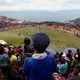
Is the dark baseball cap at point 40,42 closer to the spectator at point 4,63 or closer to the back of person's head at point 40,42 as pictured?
the back of person's head at point 40,42

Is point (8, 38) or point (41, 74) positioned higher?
point (41, 74)

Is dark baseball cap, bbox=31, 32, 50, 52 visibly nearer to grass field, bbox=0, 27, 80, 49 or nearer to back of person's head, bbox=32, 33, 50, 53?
back of person's head, bbox=32, 33, 50, 53

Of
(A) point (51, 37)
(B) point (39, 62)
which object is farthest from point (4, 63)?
(A) point (51, 37)

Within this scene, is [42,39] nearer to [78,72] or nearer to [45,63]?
[45,63]

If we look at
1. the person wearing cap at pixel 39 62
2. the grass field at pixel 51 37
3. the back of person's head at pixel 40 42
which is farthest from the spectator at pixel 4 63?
the grass field at pixel 51 37

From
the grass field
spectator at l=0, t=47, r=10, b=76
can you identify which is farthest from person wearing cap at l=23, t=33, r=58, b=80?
the grass field

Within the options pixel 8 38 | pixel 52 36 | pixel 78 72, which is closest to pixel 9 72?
pixel 78 72
